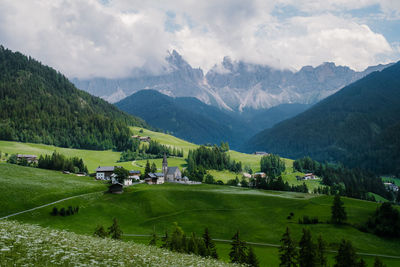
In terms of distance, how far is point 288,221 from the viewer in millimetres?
98250

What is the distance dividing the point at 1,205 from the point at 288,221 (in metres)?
89.4

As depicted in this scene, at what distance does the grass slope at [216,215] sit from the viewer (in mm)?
85438

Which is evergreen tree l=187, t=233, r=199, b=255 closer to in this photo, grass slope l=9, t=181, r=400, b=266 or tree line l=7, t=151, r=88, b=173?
grass slope l=9, t=181, r=400, b=266

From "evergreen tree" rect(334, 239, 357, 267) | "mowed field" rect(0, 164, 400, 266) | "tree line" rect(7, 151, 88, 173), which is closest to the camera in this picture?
"evergreen tree" rect(334, 239, 357, 267)

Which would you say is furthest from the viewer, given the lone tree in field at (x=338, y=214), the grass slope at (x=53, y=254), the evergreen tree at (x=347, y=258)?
the lone tree in field at (x=338, y=214)

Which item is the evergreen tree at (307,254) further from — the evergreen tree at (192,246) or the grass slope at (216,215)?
the evergreen tree at (192,246)

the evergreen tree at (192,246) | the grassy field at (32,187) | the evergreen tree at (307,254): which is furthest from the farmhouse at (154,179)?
the evergreen tree at (307,254)

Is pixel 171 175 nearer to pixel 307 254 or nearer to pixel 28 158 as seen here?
pixel 28 158

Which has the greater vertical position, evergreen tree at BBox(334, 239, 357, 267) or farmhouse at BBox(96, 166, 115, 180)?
farmhouse at BBox(96, 166, 115, 180)

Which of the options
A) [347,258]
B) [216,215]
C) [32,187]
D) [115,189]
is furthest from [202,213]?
[32,187]

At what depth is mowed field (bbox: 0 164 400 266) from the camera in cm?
8450

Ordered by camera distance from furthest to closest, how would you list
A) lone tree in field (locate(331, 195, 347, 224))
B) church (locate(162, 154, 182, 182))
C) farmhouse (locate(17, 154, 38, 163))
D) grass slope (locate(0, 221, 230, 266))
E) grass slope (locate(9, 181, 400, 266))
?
farmhouse (locate(17, 154, 38, 163)) → church (locate(162, 154, 182, 182)) → lone tree in field (locate(331, 195, 347, 224)) → grass slope (locate(9, 181, 400, 266)) → grass slope (locate(0, 221, 230, 266))

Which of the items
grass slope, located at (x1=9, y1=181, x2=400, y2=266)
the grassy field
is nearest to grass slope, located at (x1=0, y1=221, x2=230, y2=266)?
grass slope, located at (x1=9, y1=181, x2=400, y2=266)

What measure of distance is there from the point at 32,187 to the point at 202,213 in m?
62.1
